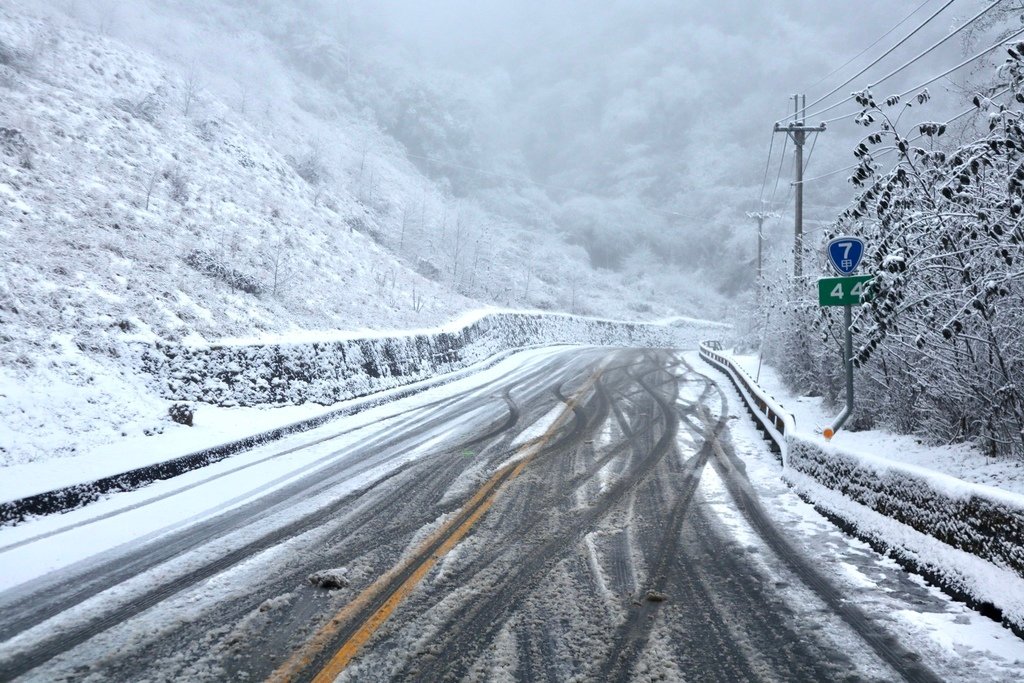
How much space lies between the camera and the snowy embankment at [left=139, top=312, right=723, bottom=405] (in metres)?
9.95

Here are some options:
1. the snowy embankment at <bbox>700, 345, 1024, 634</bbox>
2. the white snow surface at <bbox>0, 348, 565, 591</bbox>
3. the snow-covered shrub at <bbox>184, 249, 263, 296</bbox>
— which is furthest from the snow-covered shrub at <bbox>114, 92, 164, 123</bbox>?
the snowy embankment at <bbox>700, 345, 1024, 634</bbox>

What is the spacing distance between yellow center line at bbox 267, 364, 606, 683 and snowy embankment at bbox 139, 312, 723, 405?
5.67 metres

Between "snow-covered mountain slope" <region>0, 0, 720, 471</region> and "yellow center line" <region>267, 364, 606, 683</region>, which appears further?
"snow-covered mountain slope" <region>0, 0, 720, 471</region>

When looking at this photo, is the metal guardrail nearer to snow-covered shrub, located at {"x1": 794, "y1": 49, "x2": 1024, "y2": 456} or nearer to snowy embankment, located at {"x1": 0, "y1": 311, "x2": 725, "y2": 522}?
snow-covered shrub, located at {"x1": 794, "y1": 49, "x2": 1024, "y2": 456}

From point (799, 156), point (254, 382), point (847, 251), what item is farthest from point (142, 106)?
point (847, 251)

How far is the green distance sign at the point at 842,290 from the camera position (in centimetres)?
720

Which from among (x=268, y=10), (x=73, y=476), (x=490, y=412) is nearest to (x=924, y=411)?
(x=490, y=412)

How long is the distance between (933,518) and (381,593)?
4.36 m

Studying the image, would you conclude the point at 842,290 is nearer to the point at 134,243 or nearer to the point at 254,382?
the point at 254,382

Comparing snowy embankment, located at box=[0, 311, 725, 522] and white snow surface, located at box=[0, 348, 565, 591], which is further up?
snowy embankment, located at box=[0, 311, 725, 522]

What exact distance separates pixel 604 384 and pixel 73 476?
1364 centimetres

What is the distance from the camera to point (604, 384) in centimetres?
1780

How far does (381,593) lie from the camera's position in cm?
418

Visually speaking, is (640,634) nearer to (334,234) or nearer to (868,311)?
(868,311)
